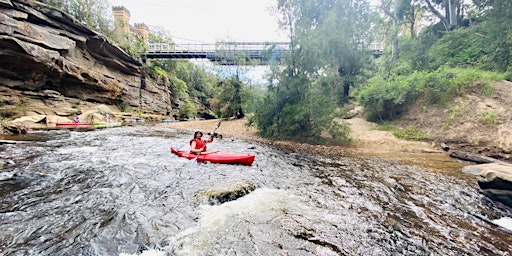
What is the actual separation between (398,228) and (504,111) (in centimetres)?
1050

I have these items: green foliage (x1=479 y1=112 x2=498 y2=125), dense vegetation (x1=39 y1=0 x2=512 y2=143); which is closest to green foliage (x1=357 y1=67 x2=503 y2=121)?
dense vegetation (x1=39 y1=0 x2=512 y2=143)

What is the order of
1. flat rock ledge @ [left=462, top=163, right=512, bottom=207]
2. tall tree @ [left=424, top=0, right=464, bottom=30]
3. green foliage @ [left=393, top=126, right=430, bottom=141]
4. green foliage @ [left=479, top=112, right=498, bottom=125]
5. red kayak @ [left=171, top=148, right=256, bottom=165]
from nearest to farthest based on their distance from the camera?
flat rock ledge @ [left=462, top=163, right=512, bottom=207]
red kayak @ [left=171, top=148, right=256, bottom=165]
green foliage @ [left=479, top=112, right=498, bottom=125]
green foliage @ [left=393, top=126, right=430, bottom=141]
tall tree @ [left=424, top=0, right=464, bottom=30]

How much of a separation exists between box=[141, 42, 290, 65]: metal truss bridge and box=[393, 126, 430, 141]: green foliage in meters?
7.41

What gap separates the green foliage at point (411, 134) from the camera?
1158cm

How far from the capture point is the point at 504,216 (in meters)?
4.42

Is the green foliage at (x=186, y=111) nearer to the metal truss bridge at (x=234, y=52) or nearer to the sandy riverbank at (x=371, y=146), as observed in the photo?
the metal truss bridge at (x=234, y=52)

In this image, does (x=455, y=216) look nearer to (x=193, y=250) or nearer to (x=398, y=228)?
(x=398, y=228)

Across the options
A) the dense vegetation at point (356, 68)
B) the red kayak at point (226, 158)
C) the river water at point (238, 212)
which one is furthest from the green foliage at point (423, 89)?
the red kayak at point (226, 158)

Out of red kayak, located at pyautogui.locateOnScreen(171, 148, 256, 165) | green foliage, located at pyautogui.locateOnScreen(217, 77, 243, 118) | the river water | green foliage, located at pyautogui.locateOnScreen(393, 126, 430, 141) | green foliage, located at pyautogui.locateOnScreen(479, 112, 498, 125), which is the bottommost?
the river water

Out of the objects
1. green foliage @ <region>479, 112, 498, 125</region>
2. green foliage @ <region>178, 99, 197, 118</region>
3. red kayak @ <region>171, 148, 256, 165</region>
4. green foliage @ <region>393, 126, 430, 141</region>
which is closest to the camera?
red kayak @ <region>171, 148, 256, 165</region>

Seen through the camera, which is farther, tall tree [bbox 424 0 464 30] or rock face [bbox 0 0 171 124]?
Answer: tall tree [bbox 424 0 464 30]

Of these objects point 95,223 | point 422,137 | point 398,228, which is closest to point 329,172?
point 398,228

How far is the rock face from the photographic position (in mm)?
15859

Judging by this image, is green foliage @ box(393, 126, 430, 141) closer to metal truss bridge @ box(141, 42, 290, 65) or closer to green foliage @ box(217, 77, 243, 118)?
metal truss bridge @ box(141, 42, 290, 65)
